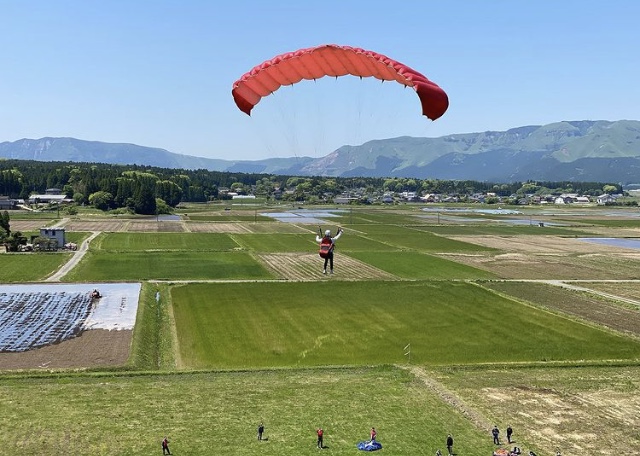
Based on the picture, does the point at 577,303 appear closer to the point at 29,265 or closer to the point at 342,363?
the point at 342,363

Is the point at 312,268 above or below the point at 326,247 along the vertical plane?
below

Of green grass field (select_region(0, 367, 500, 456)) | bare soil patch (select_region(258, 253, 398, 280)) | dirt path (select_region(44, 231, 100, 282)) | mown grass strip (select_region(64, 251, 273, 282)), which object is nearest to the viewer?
green grass field (select_region(0, 367, 500, 456))

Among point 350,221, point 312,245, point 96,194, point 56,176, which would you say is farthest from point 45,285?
point 56,176

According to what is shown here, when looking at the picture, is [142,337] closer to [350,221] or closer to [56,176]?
[350,221]

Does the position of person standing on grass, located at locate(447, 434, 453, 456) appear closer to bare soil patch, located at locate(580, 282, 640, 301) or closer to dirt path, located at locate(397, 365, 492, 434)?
dirt path, located at locate(397, 365, 492, 434)

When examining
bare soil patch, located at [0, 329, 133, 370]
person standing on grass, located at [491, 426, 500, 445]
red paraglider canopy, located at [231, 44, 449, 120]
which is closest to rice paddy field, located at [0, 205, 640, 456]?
bare soil patch, located at [0, 329, 133, 370]

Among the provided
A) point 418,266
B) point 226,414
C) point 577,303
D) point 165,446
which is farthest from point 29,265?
point 577,303
